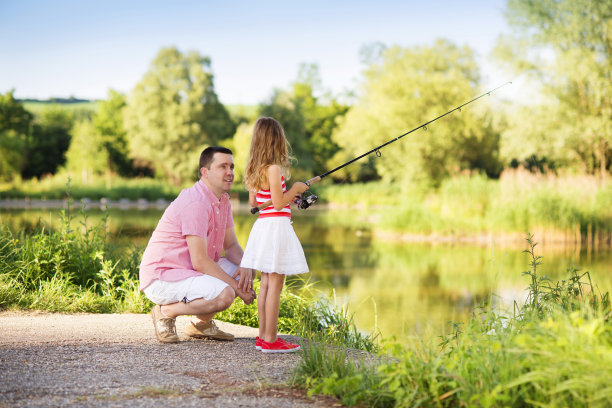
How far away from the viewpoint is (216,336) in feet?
12.9

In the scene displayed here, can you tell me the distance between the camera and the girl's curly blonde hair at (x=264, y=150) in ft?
12.1

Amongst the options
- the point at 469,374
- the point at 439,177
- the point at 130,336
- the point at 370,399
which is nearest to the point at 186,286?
the point at 130,336

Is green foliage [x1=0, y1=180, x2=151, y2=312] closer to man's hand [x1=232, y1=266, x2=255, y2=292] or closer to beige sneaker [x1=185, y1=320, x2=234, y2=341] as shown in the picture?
beige sneaker [x1=185, y1=320, x2=234, y2=341]

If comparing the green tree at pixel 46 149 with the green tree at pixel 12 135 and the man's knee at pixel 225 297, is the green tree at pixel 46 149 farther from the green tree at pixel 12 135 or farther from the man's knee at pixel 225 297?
the man's knee at pixel 225 297

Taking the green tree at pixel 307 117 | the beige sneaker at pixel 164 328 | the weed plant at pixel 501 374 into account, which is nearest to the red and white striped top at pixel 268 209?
the beige sneaker at pixel 164 328

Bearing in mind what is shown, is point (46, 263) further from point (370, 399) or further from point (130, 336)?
point (370, 399)

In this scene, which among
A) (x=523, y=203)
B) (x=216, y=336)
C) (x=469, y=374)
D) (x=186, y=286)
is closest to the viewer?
(x=469, y=374)

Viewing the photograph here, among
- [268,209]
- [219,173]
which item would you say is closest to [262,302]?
[268,209]

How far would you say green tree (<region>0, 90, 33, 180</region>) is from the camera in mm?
33156

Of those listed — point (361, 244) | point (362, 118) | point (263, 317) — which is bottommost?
point (361, 244)

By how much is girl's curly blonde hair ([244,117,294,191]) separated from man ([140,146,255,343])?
0.80ft

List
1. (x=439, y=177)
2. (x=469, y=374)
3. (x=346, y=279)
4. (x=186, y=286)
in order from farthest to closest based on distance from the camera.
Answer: (x=439, y=177) → (x=346, y=279) → (x=186, y=286) → (x=469, y=374)

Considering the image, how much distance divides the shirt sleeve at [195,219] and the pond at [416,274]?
7.76ft

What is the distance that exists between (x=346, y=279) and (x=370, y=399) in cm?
732
